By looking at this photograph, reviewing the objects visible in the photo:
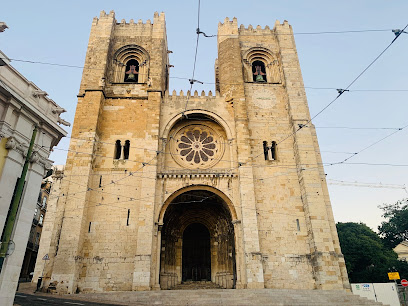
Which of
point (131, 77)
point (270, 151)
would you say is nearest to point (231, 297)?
point (270, 151)

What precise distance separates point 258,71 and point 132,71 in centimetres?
851

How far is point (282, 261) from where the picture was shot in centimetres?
1471

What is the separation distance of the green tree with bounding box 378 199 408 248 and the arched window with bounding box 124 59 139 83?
3215 centimetres

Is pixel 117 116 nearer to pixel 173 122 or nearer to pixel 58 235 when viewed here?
pixel 173 122

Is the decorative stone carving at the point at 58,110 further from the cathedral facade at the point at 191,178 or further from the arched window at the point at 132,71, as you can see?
the arched window at the point at 132,71

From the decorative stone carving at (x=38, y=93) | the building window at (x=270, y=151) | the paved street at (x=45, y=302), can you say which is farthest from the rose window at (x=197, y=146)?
the decorative stone carving at (x=38, y=93)

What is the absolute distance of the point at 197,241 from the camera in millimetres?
18984

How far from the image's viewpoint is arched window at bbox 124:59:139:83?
19.9 metres

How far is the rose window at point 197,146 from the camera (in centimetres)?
1814

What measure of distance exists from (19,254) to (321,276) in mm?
12096

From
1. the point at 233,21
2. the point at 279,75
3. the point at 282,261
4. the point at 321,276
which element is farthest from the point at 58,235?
the point at 233,21

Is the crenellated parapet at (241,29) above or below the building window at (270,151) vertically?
above

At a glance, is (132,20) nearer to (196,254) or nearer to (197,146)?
(197,146)

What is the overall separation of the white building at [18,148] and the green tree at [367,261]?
28.6 m
